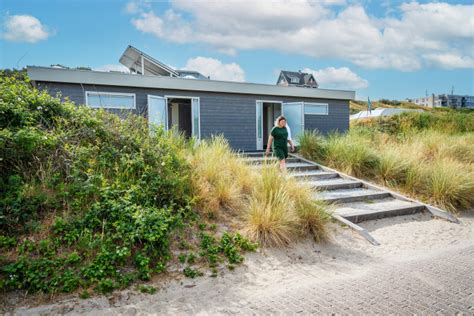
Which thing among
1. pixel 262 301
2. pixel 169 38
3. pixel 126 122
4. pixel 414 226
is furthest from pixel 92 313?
pixel 169 38

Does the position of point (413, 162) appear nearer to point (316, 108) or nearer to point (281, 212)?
point (281, 212)

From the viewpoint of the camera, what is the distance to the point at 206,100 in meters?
10.9

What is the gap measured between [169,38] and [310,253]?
7.66 m

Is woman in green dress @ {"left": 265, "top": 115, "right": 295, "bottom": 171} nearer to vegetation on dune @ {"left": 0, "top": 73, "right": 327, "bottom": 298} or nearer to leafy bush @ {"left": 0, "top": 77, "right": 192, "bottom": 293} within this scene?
vegetation on dune @ {"left": 0, "top": 73, "right": 327, "bottom": 298}

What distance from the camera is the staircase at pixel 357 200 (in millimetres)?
6082

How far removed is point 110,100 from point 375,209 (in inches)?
288

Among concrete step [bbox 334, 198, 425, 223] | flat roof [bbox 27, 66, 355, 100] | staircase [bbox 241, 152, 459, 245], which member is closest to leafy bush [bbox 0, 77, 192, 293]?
staircase [bbox 241, 152, 459, 245]

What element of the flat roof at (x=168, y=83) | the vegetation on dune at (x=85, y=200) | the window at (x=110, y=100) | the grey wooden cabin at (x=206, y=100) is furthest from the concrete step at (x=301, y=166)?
the window at (x=110, y=100)

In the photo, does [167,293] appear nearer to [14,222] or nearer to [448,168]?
[14,222]

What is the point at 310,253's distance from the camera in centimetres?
468

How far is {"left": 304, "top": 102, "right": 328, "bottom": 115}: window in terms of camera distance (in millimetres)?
12719

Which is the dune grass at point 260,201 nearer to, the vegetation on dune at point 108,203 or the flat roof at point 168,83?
the vegetation on dune at point 108,203

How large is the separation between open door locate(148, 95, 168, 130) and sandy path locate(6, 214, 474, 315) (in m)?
6.26

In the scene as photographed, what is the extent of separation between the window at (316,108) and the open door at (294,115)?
23.4 inches
